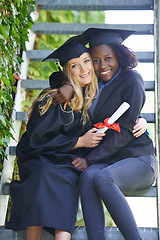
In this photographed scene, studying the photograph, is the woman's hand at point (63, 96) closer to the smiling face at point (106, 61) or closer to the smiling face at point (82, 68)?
the smiling face at point (82, 68)

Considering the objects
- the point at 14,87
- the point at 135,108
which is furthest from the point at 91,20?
the point at 135,108

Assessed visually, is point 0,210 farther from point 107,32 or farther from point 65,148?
point 107,32

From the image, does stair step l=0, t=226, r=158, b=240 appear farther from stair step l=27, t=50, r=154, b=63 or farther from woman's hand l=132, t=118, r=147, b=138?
stair step l=27, t=50, r=154, b=63

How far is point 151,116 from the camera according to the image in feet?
8.50

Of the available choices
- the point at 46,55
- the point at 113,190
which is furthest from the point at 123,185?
the point at 46,55

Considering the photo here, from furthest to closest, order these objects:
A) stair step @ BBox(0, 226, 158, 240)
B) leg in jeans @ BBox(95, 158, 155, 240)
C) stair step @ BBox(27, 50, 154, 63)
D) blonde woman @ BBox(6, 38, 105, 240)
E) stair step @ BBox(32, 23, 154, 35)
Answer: stair step @ BBox(32, 23, 154, 35), stair step @ BBox(27, 50, 154, 63), stair step @ BBox(0, 226, 158, 240), blonde woman @ BBox(6, 38, 105, 240), leg in jeans @ BBox(95, 158, 155, 240)

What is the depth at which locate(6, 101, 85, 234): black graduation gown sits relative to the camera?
1.93m

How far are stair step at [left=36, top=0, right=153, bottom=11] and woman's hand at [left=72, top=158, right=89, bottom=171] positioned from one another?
59.5 inches

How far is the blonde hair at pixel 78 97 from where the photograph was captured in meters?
2.27

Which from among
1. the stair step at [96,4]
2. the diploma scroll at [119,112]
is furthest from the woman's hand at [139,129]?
the stair step at [96,4]

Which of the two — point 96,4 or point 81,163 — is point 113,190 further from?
point 96,4

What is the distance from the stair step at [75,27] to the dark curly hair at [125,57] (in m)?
0.71

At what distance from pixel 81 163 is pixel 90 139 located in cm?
15

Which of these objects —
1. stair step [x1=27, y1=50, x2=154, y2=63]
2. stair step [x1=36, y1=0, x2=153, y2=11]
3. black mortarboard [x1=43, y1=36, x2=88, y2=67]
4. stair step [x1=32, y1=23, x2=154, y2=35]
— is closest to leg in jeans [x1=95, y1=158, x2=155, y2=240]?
black mortarboard [x1=43, y1=36, x2=88, y2=67]
